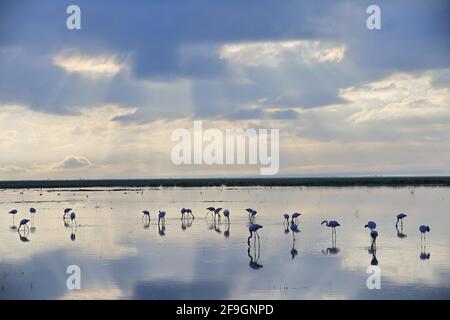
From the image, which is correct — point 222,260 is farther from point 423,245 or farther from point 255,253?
point 423,245

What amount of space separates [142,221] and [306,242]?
8.78m

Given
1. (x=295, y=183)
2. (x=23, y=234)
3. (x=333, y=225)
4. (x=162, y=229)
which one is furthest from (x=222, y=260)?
(x=295, y=183)

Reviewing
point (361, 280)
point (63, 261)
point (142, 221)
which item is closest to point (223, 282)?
point (361, 280)

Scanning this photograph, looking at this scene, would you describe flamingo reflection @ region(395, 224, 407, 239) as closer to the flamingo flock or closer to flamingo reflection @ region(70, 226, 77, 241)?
the flamingo flock

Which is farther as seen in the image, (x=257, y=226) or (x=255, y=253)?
(x=257, y=226)

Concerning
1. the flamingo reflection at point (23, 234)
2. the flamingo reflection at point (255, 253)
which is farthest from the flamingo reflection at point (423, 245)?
the flamingo reflection at point (23, 234)

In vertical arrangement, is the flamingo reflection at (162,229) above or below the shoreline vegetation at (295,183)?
below

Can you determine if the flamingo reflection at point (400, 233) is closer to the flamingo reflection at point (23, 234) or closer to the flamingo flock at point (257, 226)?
the flamingo flock at point (257, 226)

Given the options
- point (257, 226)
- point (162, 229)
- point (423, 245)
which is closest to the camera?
point (423, 245)

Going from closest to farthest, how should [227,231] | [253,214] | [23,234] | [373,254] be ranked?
[373,254]
[227,231]
[23,234]
[253,214]

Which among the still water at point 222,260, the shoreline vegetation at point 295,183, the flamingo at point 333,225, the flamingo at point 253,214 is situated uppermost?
the shoreline vegetation at point 295,183

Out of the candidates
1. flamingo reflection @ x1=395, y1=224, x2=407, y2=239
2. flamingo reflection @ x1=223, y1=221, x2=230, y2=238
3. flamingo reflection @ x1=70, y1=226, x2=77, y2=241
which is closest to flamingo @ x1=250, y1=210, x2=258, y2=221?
flamingo reflection @ x1=223, y1=221, x2=230, y2=238

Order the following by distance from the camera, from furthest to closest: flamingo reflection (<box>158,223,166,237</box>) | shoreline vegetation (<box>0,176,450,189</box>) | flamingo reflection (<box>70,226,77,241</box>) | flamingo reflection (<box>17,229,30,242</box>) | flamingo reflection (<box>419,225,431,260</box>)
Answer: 1. shoreline vegetation (<box>0,176,450,189</box>)
2. flamingo reflection (<box>158,223,166,237</box>)
3. flamingo reflection (<box>17,229,30,242</box>)
4. flamingo reflection (<box>70,226,77,241</box>)
5. flamingo reflection (<box>419,225,431,260</box>)
